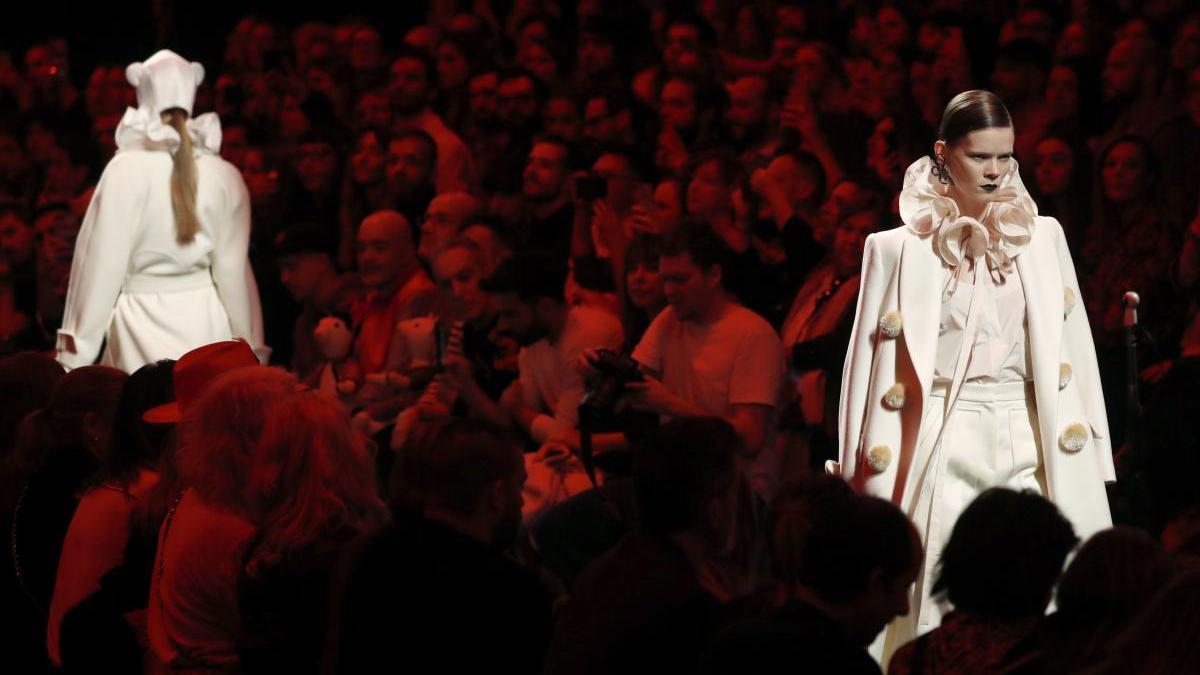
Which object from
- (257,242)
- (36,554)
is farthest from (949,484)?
(257,242)

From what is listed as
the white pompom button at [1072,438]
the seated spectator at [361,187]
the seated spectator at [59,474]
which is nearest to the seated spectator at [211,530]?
the seated spectator at [59,474]

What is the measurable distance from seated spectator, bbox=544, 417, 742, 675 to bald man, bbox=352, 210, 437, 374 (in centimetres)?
434

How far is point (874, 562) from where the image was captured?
334 centimetres

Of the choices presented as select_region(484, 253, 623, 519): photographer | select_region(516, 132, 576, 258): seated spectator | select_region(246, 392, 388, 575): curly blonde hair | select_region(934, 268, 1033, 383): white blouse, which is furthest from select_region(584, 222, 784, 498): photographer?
select_region(246, 392, 388, 575): curly blonde hair

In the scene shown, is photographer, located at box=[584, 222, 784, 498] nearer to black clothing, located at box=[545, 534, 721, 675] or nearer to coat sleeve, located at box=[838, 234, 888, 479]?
coat sleeve, located at box=[838, 234, 888, 479]

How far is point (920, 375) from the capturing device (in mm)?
4855

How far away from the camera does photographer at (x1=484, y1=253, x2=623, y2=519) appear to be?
716 centimetres

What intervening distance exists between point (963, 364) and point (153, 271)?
3.76 metres

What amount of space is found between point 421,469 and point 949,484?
1.73 metres

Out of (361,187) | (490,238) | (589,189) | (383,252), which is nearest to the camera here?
(490,238)

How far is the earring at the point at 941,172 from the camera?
5.00 metres

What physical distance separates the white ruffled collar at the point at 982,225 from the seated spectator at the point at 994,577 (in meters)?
1.59

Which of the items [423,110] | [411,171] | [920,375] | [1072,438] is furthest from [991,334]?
[423,110]

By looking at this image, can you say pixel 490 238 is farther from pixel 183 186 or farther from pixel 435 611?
pixel 435 611
